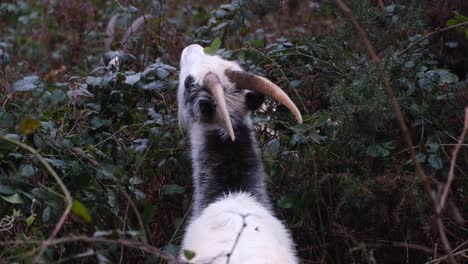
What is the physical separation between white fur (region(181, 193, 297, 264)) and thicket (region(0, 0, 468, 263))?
1.19 feet

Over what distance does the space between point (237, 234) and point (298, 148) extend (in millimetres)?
1487

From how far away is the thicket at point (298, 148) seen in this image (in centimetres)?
475

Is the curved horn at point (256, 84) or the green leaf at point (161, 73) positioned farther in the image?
the green leaf at point (161, 73)

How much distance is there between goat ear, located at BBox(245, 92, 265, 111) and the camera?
186 inches

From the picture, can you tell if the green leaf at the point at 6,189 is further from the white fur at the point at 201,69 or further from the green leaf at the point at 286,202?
the green leaf at the point at 286,202

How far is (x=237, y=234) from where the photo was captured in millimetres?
4031

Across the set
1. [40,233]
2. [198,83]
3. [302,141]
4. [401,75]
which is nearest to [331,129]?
[302,141]

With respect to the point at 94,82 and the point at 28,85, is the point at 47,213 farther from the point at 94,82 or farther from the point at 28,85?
the point at 94,82

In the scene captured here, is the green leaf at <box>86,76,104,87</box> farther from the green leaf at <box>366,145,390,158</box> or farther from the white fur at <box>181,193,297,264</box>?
the green leaf at <box>366,145,390,158</box>

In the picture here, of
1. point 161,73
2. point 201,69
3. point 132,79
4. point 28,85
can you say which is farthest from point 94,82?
point 201,69

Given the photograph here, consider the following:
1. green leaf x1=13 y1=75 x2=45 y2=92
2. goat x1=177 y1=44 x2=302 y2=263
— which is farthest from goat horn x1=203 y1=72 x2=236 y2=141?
green leaf x1=13 y1=75 x2=45 y2=92

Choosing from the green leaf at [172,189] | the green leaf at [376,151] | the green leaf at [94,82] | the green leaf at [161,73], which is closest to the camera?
the green leaf at [376,151]

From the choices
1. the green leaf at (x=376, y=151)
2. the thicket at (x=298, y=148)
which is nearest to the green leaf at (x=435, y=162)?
the thicket at (x=298, y=148)

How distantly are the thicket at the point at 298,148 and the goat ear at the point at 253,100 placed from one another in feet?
1.21
